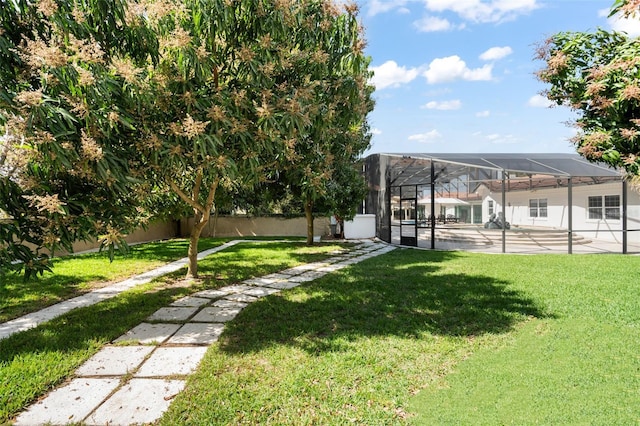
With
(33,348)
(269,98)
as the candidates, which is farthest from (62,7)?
(33,348)

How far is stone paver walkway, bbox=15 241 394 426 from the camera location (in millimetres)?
2449

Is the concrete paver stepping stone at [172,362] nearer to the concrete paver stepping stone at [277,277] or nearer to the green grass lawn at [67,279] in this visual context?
the green grass lawn at [67,279]

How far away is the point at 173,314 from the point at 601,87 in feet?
16.6

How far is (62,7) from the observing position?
127 inches

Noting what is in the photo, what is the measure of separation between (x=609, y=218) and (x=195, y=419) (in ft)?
51.3

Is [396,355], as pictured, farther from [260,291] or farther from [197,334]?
[260,291]

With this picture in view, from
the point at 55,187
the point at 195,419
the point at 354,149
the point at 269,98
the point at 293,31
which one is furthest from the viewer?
the point at 354,149

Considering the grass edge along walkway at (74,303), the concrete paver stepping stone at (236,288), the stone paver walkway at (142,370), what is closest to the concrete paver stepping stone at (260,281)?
the concrete paver stepping stone at (236,288)

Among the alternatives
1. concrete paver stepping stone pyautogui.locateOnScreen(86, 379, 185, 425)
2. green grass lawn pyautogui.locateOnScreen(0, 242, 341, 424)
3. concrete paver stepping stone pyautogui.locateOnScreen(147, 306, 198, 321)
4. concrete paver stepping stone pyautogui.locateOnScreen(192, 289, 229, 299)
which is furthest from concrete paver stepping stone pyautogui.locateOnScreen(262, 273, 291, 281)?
concrete paver stepping stone pyautogui.locateOnScreen(86, 379, 185, 425)

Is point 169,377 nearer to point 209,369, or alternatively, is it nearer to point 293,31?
point 209,369

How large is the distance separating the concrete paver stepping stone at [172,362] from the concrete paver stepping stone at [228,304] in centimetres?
151

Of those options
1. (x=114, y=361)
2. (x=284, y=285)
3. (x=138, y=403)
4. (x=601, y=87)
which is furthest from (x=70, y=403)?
(x=601, y=87)

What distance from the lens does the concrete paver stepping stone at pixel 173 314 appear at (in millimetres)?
4535

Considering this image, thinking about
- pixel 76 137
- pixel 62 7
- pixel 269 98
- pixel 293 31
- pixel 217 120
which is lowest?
pixel 76 137
